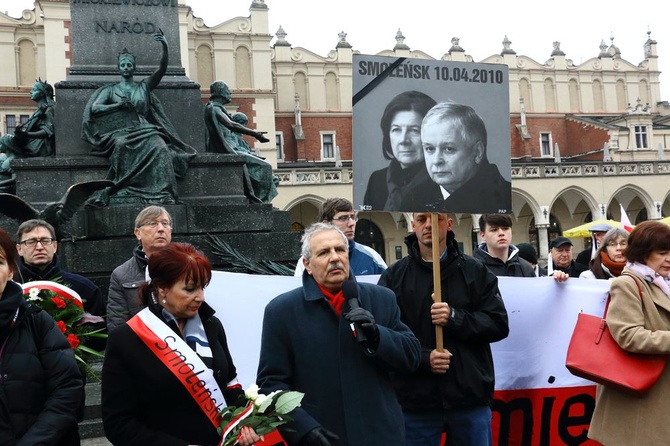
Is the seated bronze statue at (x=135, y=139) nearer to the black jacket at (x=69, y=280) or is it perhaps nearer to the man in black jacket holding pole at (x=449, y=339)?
the black jacket at (x=69, y=280)

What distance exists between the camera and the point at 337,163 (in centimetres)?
4231

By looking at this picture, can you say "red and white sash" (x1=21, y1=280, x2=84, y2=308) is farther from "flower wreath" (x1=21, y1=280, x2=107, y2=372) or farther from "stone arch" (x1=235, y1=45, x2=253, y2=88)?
"stone arch" (x1=235, y1=45, x2=253, y2=88)

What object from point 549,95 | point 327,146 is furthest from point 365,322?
point 549,95

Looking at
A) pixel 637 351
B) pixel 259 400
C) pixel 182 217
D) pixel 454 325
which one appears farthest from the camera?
pixel 182 217

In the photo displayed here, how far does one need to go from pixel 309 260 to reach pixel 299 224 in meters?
36.5

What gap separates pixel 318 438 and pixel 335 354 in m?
0.33

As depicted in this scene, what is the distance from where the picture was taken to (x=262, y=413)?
262 cm

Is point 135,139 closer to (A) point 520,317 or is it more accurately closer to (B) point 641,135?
(A) point 520,317

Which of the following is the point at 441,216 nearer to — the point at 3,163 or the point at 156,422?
the point at 156,422

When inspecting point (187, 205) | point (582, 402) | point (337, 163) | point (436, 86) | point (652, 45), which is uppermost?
point (652, 45)

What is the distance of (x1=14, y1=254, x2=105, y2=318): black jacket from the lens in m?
4.26

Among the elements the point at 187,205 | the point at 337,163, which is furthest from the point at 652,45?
the point at 187,205

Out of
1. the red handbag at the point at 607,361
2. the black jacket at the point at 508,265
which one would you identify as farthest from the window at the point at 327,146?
the red handbag at the point at 607,361

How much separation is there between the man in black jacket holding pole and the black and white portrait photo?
0.64 ft
